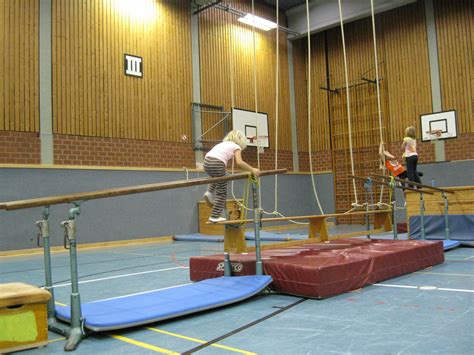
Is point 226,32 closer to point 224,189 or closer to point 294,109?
point 294,109

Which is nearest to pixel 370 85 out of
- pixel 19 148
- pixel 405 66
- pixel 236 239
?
pixel 405 66

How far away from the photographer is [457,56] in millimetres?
10820

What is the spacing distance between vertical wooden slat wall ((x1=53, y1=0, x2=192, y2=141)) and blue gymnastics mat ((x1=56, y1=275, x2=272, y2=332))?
244 inches

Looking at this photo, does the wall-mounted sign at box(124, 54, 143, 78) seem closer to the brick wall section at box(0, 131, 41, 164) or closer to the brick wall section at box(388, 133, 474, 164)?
the brick wall section at box(0, 131, 41, 164)

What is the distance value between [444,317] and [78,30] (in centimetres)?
843

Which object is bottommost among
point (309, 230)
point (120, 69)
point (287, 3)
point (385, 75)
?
point (309, 230)

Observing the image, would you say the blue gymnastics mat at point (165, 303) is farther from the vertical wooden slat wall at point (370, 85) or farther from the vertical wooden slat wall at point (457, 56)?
the vertical wooden slat wall at point (370, 85)

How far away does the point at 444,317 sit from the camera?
271 cm

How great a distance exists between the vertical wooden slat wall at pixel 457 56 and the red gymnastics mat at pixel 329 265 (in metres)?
7.07

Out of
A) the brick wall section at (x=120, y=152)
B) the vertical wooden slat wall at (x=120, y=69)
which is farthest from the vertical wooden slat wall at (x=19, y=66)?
the brick wall section at (x=120, y=152)

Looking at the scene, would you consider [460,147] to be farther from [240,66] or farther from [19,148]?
[19,148]

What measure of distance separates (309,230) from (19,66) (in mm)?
5990

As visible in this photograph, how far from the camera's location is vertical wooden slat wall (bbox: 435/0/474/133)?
34.8ft

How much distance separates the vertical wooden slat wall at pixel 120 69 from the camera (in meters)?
8.63
